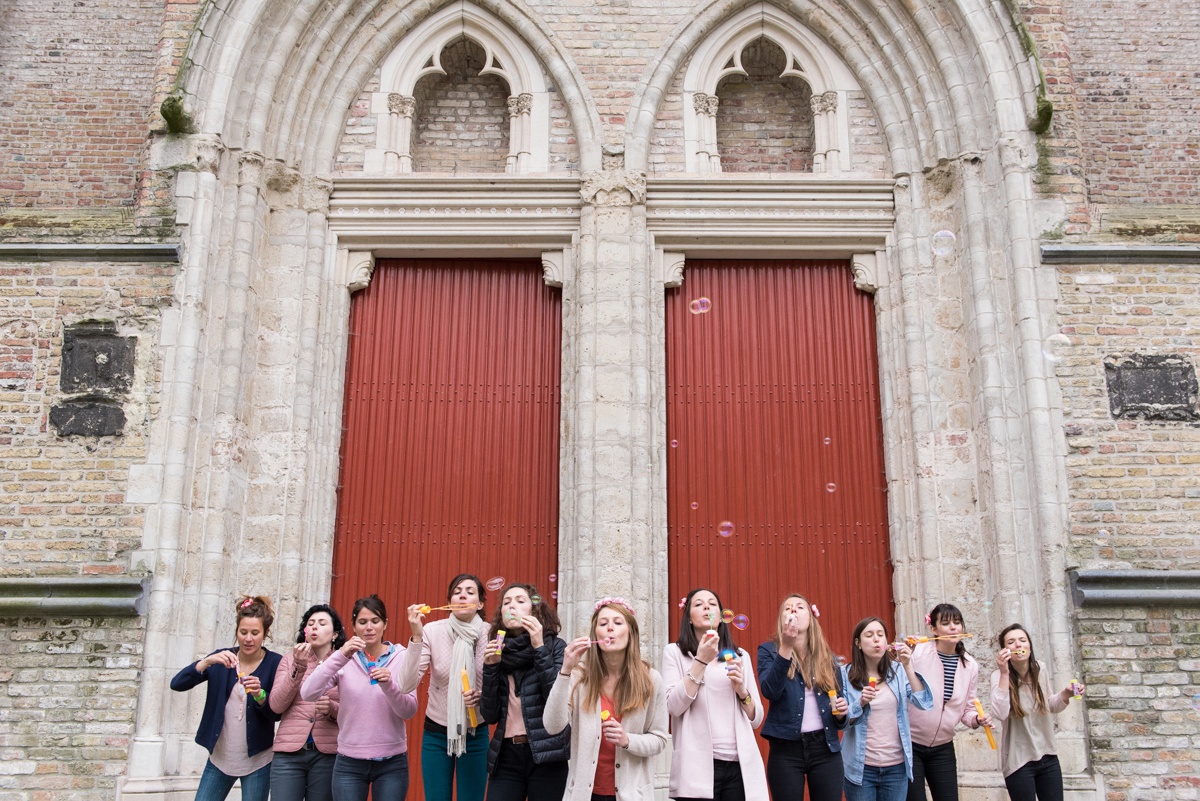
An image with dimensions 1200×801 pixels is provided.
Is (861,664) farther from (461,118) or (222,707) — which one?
(461,118)

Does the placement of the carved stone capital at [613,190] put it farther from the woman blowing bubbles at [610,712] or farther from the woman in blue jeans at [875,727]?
the woman blowing bubbles at [610,712]

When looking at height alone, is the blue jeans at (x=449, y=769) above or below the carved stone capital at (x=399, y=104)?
below

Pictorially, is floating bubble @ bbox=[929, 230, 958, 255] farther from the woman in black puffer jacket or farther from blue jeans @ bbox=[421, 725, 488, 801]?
blue jeans @ bbox=[421, 725, 488, 801]

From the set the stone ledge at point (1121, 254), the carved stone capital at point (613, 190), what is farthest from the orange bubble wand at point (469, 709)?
the stone ledge at point (1121, 254)

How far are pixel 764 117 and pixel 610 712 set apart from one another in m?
6.38

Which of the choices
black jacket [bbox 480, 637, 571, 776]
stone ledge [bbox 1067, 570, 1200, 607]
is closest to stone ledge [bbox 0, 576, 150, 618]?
black jacket [bbox 480, 637, 571, 776]

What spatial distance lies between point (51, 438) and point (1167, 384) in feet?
26.4

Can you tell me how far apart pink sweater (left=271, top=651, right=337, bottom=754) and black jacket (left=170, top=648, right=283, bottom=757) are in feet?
0.22

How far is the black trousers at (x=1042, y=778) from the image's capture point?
593cm

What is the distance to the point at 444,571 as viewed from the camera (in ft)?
27.5

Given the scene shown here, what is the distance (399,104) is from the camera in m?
9.25

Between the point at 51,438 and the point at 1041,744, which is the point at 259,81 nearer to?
the point at 51,438

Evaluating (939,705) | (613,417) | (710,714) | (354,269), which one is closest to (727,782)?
(710,714)

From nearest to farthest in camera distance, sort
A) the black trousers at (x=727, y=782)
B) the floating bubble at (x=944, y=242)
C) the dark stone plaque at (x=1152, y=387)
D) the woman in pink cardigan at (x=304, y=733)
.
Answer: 1. the black trousers at (x=727, y=782)
2. the woman in pink cardigan at (x=304, y=733)
3. the dark stone plaque at (x=1152, y=387)
4. the floating bubble at (x=944, y=242)
